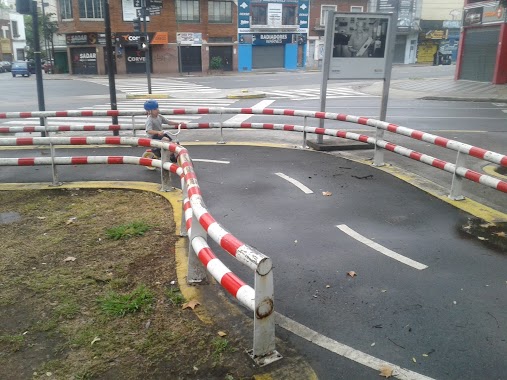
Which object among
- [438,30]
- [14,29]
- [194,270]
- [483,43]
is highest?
[438,30]

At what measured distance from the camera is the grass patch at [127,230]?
21.4 feet

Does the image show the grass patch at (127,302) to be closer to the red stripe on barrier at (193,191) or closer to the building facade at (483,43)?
the red stripe on barrier at (193,191)

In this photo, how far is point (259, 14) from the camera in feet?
187

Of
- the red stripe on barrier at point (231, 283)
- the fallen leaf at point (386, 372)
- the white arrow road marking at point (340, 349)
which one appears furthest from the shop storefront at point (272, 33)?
the fallen leaf at point (386, 372)

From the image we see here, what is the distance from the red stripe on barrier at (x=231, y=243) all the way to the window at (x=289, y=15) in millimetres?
58164

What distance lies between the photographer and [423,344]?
4.16 metres

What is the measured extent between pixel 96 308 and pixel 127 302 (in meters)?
0.30

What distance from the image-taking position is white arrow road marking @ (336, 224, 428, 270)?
566 cm

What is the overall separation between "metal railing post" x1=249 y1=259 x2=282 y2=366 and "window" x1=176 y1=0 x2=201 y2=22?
2050 inches

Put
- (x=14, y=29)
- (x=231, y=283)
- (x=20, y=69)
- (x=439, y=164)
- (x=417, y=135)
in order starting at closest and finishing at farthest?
(x=231, y=283)
(x=439, y=164)
(x=417, y=135)
(x=20, y=69)
(x=14, y=29)

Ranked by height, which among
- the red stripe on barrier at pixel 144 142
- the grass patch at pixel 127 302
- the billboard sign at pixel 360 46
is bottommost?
the grass patch at pixel 127 302

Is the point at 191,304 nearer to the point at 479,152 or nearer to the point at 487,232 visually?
the point at 487,232

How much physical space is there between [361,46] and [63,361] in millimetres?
10108

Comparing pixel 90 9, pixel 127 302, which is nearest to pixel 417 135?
pixel 127 302
